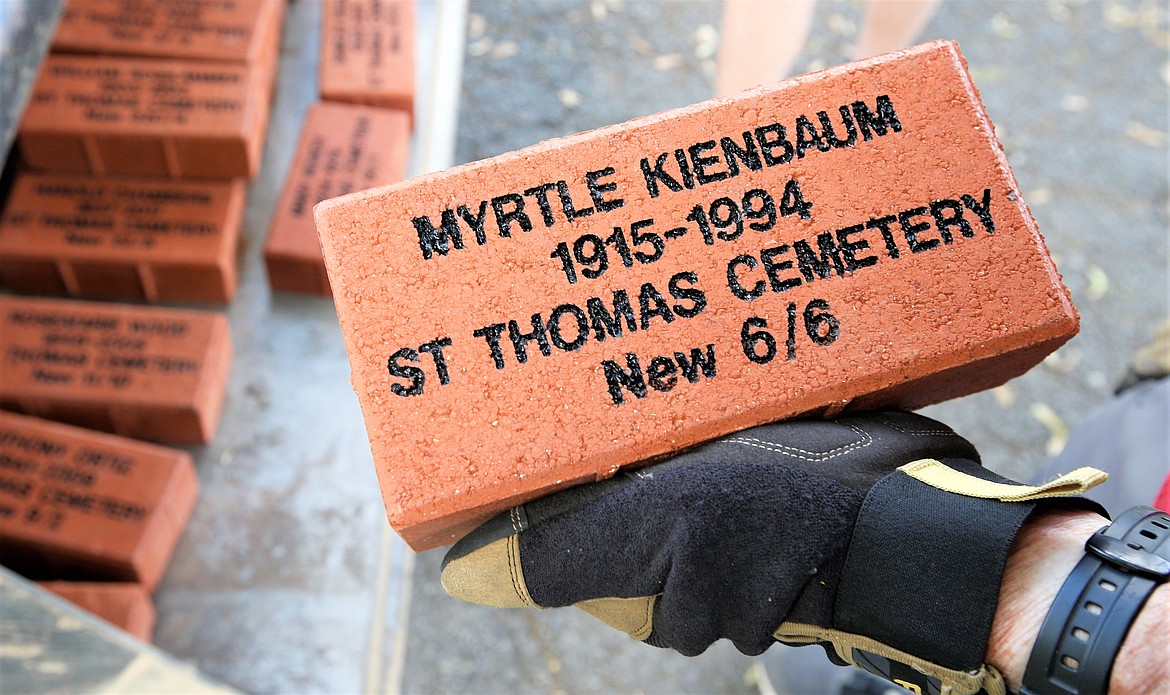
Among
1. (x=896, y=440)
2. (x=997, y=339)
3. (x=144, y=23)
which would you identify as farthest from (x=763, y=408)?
(x=144, y=23)

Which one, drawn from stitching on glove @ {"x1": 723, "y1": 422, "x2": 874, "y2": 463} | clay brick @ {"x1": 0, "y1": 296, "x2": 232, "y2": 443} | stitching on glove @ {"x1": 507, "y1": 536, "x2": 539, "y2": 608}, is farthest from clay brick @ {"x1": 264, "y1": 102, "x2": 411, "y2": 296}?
stitching on glove @ {"x1": 723, "y1": 422, "x2": 874, "y2": 463}

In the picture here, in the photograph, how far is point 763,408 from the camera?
47.5 inches

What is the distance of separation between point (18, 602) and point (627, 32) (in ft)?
9.83

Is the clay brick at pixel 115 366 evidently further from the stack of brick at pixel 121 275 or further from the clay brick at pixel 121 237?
the clay brick at pixel 121 237

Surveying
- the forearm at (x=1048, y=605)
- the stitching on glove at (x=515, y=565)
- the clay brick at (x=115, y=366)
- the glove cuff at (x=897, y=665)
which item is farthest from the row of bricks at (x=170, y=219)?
the forearm at (x=1048, y=605)

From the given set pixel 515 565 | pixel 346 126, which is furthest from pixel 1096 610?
pixel 346 126

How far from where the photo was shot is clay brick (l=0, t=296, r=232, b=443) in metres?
2.22

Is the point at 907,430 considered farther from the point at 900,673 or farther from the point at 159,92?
the point at 159,92

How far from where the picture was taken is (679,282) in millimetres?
1232

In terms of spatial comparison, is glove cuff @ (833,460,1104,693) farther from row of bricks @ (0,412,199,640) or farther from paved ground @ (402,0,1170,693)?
row of bricks @ (0,412,199,640)

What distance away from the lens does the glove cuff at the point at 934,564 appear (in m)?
1.09

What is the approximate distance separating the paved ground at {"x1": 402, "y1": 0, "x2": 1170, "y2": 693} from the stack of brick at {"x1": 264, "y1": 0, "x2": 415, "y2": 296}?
520 mm

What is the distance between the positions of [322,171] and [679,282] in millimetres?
1661

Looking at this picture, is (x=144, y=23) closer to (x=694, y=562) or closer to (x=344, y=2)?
(x=344, y=2)
